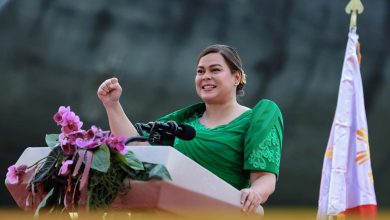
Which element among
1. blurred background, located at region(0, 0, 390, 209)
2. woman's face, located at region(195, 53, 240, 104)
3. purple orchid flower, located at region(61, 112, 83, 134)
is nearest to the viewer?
purple orchid flower, located at region(61, 112, 83, 134)

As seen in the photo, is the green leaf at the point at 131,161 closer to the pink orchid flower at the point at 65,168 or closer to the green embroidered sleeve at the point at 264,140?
the pink orchid flower at the point at 65,168

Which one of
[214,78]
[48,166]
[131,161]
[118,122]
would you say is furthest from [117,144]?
[214,78]

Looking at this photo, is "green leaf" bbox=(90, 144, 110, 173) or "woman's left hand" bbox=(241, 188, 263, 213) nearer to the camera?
"green leaf" bbox=(90, 144, 110, 173)

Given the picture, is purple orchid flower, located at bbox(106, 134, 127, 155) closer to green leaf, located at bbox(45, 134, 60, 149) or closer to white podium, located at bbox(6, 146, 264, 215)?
white podium, located at bbox(6, 146, 264, 215)

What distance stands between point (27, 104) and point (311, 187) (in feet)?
6.03

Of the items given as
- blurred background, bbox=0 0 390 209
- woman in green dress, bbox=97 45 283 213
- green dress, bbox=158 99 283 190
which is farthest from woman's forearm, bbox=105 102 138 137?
blurred background, bbox=0 0 390 209

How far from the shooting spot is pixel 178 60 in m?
4.10

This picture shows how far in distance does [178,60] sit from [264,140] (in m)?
2.25

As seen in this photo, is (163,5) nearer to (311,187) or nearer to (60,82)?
(60,82)

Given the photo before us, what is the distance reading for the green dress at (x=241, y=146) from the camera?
1.89 m

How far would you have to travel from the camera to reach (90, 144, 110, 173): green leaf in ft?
4.61

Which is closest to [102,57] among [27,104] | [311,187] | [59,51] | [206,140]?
[59,51]

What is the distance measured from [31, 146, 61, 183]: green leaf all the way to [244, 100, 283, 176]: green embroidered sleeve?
62cm

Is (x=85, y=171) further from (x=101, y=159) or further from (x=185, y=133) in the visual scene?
(x=185, y=133)
